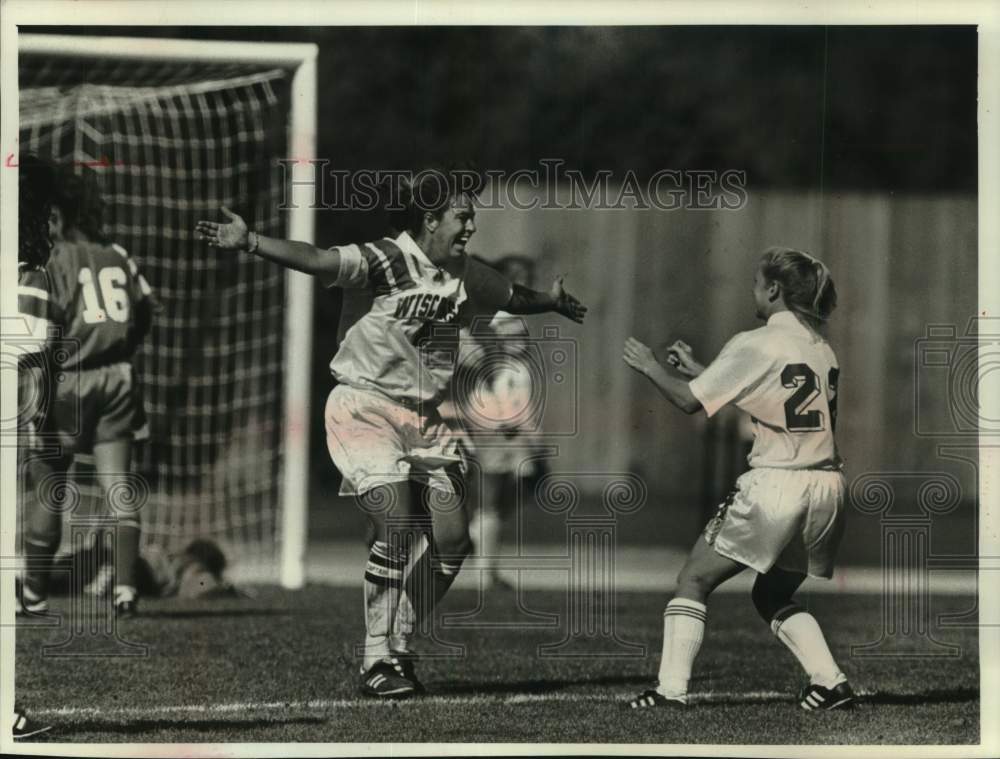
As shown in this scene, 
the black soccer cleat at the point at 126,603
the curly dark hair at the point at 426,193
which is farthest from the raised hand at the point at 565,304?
the black soccer cleat at the point at 126,603

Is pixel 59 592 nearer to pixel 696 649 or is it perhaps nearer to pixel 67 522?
pixel 67 522

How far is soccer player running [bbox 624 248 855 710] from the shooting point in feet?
19.7

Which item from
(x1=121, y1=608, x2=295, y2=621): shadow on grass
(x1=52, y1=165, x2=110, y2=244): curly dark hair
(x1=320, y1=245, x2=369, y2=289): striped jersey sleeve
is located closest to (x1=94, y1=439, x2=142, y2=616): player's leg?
(x1=121, y1=608, x2=295, y2=621): shadow on grass

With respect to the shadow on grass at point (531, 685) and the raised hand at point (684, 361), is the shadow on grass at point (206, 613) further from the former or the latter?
the raised hand at point (684, 361)

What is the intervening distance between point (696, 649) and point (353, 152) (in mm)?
6310

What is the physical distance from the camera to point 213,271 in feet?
33.3

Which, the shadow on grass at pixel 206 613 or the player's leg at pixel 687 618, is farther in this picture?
the shadow on grass at pixel 206 613

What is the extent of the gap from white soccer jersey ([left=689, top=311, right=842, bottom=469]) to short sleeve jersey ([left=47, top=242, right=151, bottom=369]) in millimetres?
3058

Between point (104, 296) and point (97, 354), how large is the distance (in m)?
0.27

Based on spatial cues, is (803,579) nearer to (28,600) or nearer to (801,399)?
(801,399)

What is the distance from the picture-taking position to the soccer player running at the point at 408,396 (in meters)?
6.18

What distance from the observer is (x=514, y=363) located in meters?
6.66

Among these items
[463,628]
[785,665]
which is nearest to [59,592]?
[463,628]

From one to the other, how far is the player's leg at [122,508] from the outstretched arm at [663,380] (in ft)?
9.89
